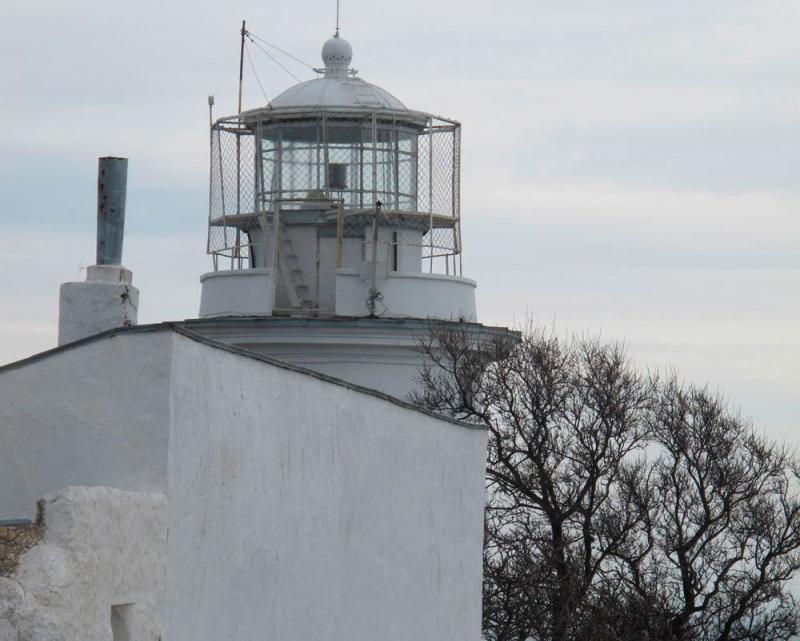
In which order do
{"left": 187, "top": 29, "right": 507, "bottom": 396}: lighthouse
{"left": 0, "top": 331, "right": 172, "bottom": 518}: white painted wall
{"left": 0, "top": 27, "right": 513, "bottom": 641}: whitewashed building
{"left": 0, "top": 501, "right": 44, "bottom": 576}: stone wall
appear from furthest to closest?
1. {"left": 187, "top": 29, "right": 507, "bottom": 396}: lighthouse
2. {"left": 0, "top": 331, "right": 172, "bottom": 518}: white painted wall
3. {"left": 0, "top": 27, "right": 513, "bottom": 641}: whitewashed building
4. {"left": 0, "top": 501, "right": 44, "bottom": 576}: stone wall

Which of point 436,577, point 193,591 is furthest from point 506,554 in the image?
point 193,591

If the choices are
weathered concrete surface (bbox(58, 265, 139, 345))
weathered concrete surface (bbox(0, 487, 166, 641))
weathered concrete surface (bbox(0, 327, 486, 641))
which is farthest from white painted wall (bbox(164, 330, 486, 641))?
weathered concrete surface (bbox(58, 265, 139, 345))

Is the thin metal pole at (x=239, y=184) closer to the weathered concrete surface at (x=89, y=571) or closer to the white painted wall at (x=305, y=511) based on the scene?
the white painted wall at (x=305, y=511)

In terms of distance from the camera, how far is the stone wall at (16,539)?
760cm

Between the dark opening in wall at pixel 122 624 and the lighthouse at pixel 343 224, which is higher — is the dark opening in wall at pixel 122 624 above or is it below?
below

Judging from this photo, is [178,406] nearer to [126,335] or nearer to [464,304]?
[126,335]

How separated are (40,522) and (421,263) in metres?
13.9

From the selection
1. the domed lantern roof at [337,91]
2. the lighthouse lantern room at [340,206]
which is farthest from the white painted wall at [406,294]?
the domed lantern roof at [337,91]

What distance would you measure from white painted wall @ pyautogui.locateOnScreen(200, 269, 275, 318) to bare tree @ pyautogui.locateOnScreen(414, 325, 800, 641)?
85.6 inches

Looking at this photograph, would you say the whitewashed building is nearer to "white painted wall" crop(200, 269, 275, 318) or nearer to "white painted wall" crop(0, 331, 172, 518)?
"white painted wall" crop(0, 331, 172, 518)

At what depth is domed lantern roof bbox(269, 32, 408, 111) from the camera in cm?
2105

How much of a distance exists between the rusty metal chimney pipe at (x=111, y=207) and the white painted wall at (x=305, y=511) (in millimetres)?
1480

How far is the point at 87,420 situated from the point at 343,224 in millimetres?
12259

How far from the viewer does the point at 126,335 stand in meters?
8.79
